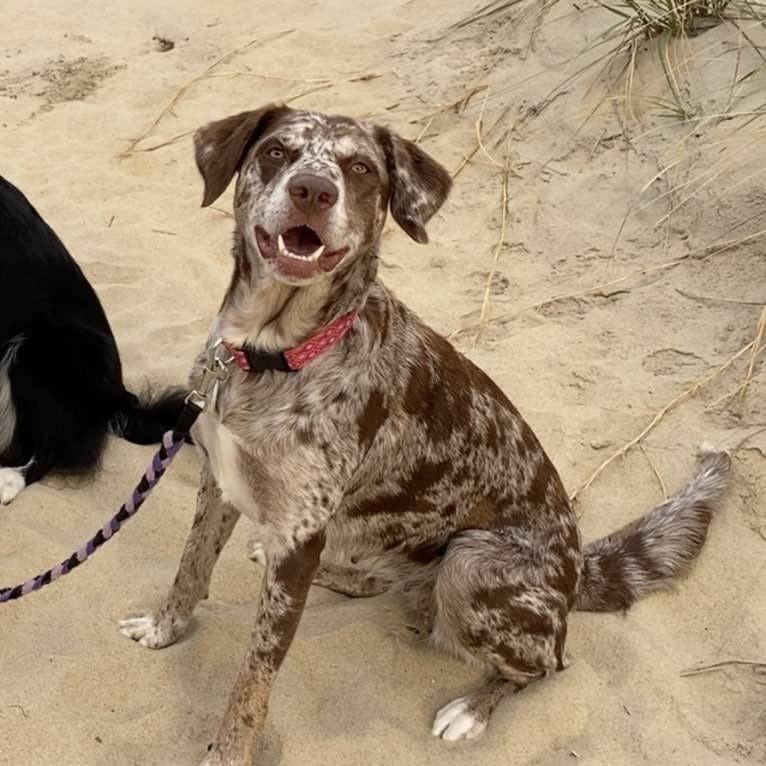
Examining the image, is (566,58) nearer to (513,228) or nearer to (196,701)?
(513,228)

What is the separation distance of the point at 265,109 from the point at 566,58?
4413mm

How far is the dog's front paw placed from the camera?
3.58 meters

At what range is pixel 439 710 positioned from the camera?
11.5 feet

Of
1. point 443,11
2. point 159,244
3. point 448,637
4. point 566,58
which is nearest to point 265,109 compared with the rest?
point 448,637

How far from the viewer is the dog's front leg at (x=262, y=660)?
313 centimetres

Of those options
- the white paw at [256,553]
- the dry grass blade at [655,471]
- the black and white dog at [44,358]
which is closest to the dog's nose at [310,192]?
the white paw at [256,553]

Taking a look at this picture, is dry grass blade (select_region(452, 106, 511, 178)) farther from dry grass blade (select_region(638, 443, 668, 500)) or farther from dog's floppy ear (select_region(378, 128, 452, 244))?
dog's floppy ear (select_region(378, 128, 452, 244))

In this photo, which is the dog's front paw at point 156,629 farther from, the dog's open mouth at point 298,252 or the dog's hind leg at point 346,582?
the dog's open mouth at point 298,252

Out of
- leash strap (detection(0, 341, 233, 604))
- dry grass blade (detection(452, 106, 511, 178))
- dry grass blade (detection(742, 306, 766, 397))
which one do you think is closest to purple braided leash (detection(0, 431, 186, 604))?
leash strap (detection(0, 341, 233, 604))

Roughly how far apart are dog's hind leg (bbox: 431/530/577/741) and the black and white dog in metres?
1.64

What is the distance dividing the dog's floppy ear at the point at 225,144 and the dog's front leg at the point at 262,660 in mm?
1006

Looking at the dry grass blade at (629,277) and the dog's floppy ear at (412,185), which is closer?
the dog's floppy ear at (412,185)

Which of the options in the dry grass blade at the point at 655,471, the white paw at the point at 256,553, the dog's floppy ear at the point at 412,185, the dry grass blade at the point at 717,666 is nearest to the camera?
the dog's floppy ear at the point at 412,185

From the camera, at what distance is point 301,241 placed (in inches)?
111
